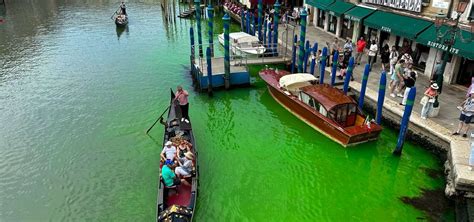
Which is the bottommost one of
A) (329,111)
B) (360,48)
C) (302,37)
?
(329,111)

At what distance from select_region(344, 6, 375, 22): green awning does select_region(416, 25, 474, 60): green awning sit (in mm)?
5371

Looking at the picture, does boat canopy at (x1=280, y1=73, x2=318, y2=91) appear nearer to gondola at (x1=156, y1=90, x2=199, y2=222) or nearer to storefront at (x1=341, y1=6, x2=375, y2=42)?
gondola at (x1=156, y1=90, x2=199, y2=222)

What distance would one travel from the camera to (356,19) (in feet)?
73.4

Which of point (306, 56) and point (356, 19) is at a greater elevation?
point (356, 19)

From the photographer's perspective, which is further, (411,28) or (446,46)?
(411,28)

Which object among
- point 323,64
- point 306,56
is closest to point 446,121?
point 323,64

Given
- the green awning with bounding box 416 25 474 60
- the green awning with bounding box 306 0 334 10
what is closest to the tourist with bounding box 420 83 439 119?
the green awning with bounding box 416 25 474 60

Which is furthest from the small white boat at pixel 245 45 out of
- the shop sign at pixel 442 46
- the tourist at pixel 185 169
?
the tourist at pixel 185 169

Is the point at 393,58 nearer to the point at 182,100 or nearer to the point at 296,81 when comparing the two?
the point at 296,81

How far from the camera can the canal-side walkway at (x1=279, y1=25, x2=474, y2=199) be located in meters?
10.8

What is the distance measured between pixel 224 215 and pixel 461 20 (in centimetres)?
1381

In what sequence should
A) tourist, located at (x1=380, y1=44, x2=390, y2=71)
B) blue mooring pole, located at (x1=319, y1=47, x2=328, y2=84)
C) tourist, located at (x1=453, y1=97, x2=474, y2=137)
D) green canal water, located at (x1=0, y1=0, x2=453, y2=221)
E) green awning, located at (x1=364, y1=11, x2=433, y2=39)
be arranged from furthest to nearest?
tourist, located at (x1=380, y1=44, x2=390, y2=71)
green awning, located at (x1=364, y1=11, x2=433, y2=39)
blue mooring pole, located at (x1=319, y1=47, x2=328, y2=84)
tourist, located at (x1=453, y1=97, x2=474, y2=137)
green canal water, located at (x1=0, y1=0, x2=453, y2=221)

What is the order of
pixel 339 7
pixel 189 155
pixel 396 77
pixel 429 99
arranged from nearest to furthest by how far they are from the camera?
pixel 189 155 < pixel 429 99 < pixel 396 77 < pixel 339 7

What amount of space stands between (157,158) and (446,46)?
12919 millimetres
